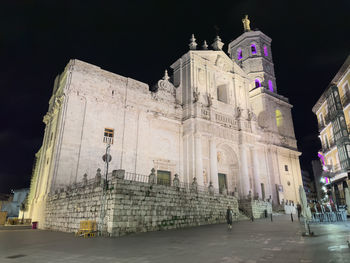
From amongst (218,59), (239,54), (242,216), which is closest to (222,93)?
(218,59)

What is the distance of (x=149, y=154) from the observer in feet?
73.8

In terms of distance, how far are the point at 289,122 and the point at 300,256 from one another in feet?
115

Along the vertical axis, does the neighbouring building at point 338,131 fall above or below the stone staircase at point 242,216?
above

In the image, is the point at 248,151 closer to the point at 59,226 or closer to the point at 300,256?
the point at 59,226

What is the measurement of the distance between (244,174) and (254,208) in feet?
16.3

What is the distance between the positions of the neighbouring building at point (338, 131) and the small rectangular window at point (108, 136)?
70.3 ft

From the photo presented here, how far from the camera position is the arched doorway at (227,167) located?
1071 inches

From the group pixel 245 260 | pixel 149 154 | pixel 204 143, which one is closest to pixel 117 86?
pixel 149 154

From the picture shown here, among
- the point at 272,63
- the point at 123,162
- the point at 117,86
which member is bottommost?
the point at 123,162

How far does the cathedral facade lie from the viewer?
63.4 feet

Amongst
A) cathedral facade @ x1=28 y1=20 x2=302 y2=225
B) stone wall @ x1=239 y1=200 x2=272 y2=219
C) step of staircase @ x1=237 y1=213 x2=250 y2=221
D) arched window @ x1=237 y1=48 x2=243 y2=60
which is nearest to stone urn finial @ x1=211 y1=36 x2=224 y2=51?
cathedral facade @ x1=28 y1=20 x2=302 y2=225

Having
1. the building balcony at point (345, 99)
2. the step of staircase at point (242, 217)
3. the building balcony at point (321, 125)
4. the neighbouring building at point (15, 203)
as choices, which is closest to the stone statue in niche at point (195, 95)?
the step of staircase at point (242, 217)

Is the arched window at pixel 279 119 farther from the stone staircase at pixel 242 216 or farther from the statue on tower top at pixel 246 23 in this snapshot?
the stone staircase at pixel 242 216

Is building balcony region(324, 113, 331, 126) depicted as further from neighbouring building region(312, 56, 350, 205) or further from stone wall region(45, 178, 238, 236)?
stone wall region(45, 178, 238, 236)
